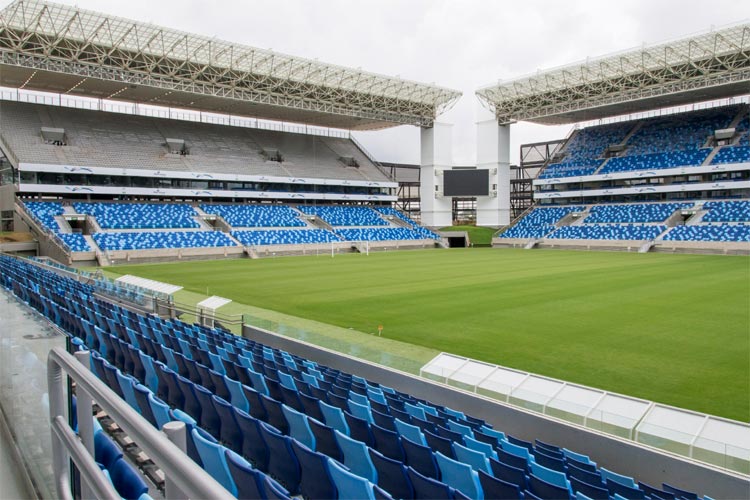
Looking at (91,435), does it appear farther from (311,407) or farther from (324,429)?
(311,407)

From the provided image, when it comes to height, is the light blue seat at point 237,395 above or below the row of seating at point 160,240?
below

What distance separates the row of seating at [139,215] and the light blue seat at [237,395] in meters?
41.2

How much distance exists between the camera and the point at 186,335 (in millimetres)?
10008

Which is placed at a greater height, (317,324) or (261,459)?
(261,459)

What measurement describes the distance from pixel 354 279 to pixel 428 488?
964 inches

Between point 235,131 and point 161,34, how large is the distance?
2336 cm

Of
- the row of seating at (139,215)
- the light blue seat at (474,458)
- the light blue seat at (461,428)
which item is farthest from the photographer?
the row of seating at (139,215)

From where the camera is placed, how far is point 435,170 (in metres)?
64.8

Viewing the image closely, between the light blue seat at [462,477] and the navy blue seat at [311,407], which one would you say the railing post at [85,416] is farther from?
the navy blue seat at [311,407]

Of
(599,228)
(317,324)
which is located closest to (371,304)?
(317,324)

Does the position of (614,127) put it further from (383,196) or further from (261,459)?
(261,459)

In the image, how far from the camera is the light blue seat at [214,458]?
148 inches

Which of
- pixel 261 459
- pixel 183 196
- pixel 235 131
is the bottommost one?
pixel 261 459

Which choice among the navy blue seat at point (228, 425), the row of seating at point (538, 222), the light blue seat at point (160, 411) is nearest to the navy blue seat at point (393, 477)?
the navy blue seat at point (228, 425)
